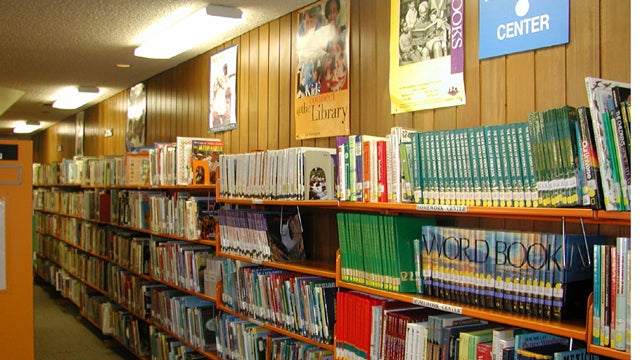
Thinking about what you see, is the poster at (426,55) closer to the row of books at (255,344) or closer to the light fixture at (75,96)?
the row of books at (255,344)

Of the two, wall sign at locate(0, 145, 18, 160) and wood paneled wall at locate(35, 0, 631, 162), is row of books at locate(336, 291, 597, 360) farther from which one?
wall sign at locate(0, 145, 18, 160)

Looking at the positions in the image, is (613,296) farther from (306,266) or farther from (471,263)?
(306,266)

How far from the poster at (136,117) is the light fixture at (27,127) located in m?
4.48

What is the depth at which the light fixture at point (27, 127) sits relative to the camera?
1052cm

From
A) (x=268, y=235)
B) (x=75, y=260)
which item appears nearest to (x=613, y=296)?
(x=268, y=235)

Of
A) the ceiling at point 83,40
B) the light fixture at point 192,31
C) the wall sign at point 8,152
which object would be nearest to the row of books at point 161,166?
the light fixture at point 192,31

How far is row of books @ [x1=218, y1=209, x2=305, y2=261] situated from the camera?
330 cm

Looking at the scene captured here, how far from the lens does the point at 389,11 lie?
2.91m

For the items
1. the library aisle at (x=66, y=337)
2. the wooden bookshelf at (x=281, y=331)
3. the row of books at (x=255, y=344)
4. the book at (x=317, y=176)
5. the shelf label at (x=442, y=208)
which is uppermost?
the book at (x=317, y=176)

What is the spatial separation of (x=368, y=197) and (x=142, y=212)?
3480 millimetres

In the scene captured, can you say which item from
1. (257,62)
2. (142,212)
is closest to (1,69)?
(142,212)

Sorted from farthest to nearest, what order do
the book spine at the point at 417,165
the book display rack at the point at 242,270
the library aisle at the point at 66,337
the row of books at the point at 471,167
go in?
the library aisle at the point at 66,337
the book spine at the point at 417,165
the book display rack at the point at 242,270
the row of books at the point at 471,167

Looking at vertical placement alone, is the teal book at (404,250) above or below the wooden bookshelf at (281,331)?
above

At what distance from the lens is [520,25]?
2.23 meters
